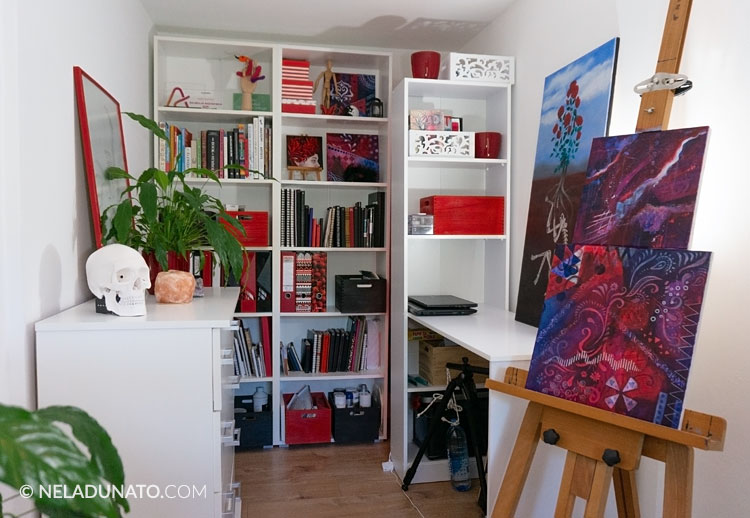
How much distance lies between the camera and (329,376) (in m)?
Answer: 3.27

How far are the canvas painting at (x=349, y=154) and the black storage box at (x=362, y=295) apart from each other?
62 centimetres

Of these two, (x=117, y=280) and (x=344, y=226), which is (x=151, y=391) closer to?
(x=117, y=280)

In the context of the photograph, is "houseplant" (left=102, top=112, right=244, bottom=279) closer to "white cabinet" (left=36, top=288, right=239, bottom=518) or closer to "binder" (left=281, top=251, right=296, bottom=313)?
"white cabinet" (left=36, top=288, right=239, bottom=518)

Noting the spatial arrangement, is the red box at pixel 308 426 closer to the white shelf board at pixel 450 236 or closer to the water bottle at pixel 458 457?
the water bottle at pixel 458 457

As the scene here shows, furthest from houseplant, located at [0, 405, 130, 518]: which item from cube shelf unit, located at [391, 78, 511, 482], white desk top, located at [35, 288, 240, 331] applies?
cube shelf unit, located at [391, 78, 511, 482]

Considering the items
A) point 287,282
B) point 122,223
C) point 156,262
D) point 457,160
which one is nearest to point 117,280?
point 122,223

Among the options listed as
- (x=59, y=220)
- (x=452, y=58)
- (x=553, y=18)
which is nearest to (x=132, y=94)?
(x=59, y=220)

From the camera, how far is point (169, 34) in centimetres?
328

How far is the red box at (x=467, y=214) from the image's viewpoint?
110 inches

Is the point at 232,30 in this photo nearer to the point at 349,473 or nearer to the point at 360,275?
the point at 360,275

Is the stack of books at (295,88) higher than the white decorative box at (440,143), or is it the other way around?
the stack of books at (295,88)

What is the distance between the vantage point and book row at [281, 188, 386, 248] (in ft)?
10.6

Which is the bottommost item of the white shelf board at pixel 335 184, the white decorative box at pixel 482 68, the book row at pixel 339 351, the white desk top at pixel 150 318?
the book row at pixel 339 351

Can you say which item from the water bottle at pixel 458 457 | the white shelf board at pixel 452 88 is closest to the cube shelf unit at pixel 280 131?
the white shelf board at pixel 452 88
